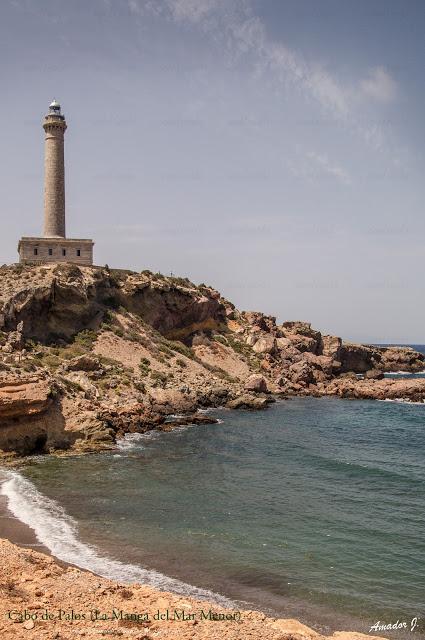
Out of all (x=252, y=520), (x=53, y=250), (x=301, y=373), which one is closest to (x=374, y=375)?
(x=301, y=373)

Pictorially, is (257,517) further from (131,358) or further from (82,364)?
(131,358)

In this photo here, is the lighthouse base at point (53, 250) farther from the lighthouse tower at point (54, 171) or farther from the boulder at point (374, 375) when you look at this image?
the boulder at point (374, 375)

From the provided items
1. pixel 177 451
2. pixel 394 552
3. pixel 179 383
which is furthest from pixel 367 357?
pixel 394 552

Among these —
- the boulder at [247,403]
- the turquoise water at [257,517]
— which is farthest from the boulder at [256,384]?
the turquoise water at [257,517]

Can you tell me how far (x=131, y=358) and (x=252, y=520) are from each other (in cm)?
3949

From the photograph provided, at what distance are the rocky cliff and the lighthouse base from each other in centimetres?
258

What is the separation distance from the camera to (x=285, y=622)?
12.6 metres

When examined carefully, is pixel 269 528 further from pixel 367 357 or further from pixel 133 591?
pixel 367 357

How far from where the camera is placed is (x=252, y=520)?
21062mm

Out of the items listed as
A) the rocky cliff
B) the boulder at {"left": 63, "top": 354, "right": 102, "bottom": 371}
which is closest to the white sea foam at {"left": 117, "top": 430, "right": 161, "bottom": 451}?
the rocky cliff

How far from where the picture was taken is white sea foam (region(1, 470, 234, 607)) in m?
Answer: 15.4

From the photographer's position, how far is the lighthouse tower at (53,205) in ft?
219

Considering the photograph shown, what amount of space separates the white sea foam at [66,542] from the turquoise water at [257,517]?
3.2 inches

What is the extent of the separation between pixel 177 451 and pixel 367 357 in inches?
2465
